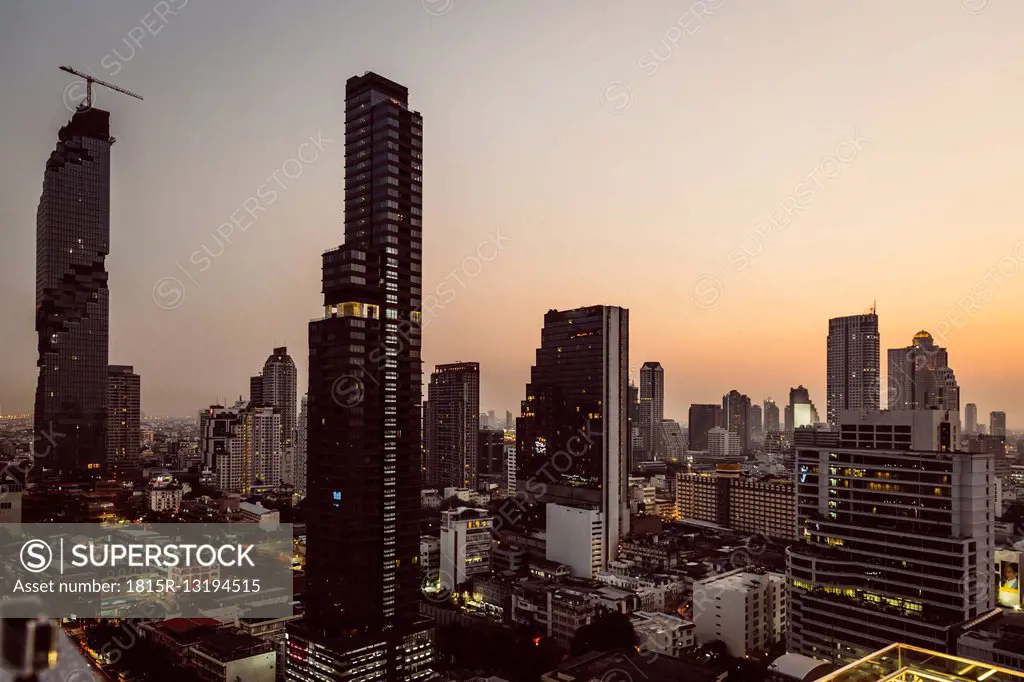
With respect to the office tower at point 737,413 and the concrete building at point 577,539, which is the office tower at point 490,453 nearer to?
the concrete building at point 577,539

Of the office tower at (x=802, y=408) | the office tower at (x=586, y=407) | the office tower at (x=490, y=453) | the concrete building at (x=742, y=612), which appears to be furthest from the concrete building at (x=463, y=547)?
the office tower at (x=802, y=408)

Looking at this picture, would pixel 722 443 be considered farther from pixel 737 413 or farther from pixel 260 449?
pixel 260 449

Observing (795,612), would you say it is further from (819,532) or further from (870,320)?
(870,320)

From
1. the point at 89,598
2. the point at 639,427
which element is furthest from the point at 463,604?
the point at 639,427

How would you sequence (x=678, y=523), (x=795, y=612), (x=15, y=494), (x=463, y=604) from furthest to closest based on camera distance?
(x=678, y=523) → (x=15, y=494) → (x=463, y=604) → (x=795, y=612)

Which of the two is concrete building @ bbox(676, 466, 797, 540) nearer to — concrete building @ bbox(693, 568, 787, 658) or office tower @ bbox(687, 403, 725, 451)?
concrete building @ bbox(693, 568, 787, 658)

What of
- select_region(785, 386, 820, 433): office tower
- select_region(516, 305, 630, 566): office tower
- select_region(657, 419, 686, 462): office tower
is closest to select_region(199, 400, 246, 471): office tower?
select_region(516, 305, 630, 566): office tower

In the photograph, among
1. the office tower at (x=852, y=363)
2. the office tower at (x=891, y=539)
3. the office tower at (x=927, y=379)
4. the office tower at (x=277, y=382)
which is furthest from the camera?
the office tower at (x=277, y=382)
